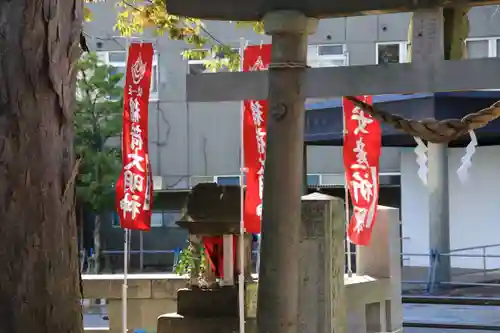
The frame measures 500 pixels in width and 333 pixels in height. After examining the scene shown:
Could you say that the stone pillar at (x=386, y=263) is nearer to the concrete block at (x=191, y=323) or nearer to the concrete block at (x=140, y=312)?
the concrete block at (x=191, y=323)

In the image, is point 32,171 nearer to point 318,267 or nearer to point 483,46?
point 318,267

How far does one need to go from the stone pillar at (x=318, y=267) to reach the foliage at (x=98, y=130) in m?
14.3

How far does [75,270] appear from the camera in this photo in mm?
2836

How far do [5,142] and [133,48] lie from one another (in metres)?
6.59

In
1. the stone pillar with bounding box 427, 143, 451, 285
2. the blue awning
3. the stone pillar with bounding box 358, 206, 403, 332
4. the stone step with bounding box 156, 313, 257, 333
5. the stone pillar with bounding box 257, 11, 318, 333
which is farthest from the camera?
the stone pillar with bounding box 427, 143, 451, 285

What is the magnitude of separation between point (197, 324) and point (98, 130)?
13834mm

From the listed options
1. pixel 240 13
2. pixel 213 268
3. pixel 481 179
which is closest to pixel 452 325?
pixel 213 268

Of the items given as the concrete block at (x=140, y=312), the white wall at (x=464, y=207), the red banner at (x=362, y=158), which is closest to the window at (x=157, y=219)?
the white wall at (x=464, y=207)

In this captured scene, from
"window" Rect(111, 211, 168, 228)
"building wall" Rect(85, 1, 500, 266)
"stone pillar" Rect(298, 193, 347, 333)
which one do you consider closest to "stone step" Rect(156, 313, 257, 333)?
"stone pillar" Rect(298, 193, 347, 333)

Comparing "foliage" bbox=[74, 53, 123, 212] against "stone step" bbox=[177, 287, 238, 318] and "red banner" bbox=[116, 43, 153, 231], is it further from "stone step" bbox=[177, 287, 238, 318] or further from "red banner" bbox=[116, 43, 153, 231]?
"stone step" bbox=[177, 287, 238, 318]

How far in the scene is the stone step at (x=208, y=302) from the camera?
8016 millimetres

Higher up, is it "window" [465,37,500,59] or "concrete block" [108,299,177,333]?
"window" [465,37,500,59]

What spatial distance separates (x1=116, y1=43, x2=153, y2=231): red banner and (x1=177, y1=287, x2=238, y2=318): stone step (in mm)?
1166

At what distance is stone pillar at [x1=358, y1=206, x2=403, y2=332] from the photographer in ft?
28.4
